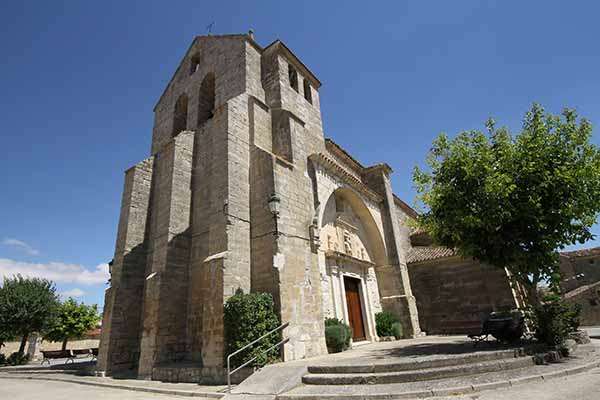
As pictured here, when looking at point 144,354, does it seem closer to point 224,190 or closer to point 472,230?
point 224,190

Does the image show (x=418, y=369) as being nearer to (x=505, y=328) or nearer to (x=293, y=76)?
(x=505, y=328)

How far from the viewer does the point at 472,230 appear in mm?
7902

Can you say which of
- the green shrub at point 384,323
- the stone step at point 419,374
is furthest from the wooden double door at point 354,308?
the stone step at point 419,374

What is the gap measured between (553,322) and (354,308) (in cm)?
656

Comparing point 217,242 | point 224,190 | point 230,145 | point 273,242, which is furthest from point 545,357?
point 230,145

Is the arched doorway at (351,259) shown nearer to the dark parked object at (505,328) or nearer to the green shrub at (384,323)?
the green shrub at (384,323)

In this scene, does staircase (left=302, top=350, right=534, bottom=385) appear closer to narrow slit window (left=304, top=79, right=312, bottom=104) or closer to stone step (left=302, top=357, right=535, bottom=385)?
stone step (left=302, top=357, right=535, bottom=385)

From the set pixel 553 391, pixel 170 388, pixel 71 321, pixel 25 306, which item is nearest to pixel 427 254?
pixel 553 391

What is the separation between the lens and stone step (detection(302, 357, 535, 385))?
541 cm

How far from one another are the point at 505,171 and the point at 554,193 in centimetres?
112

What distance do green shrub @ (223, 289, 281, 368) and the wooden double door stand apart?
492cm

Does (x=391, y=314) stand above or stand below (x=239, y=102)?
below

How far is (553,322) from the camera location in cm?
709

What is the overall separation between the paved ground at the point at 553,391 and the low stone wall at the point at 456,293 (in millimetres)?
8579
